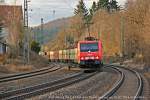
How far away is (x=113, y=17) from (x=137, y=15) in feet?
153

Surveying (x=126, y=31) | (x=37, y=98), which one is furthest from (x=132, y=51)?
(x=37, y=98)

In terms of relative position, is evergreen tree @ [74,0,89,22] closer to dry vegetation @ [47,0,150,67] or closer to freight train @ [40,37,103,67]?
dry vegetation @ [47,0,150,67]

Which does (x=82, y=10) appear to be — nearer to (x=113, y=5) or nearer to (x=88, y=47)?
(x=113, y=5)

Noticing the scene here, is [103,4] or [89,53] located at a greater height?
[103,4]

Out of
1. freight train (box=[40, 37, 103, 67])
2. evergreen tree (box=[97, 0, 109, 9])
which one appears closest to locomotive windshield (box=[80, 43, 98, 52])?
freight train (box=[40, 37, 103, 67])

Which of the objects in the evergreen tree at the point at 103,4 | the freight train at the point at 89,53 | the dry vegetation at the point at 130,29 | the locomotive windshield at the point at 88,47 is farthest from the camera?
the evergreen tree at the point at 103,4

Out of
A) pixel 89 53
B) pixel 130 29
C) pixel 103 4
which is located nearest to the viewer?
pixel 89 53

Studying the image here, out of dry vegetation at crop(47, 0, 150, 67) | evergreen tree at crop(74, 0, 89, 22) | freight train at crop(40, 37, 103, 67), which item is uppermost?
evergreen tree at crop(74, 0, 89, 22)

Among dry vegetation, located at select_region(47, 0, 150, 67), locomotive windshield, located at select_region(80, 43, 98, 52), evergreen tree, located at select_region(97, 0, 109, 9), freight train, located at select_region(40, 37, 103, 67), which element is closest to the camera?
freight train, located at select_region(40, 37, 103, 67)

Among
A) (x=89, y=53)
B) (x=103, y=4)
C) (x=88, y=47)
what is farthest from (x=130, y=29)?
(x=103, y=4)

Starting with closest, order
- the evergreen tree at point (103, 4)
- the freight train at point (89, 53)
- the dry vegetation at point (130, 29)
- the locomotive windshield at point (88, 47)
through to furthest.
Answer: the freight train at point (89, 53) < the locomotive windshield at point (88, 47) < the dry vegetation at point (130, 29) < the evergreen tree at point (103, 4)

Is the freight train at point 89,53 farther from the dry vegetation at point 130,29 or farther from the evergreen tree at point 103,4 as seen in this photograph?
the evergreen tree at point 103,4

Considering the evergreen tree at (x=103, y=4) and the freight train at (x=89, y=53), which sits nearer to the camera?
the freight train at (x=89, y=53)

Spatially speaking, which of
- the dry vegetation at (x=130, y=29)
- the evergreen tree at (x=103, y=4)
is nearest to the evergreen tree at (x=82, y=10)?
the evergreen tree at (x=103, y=4)
